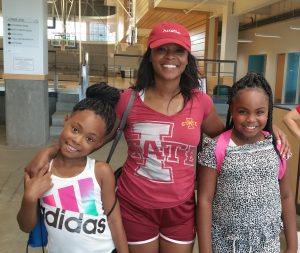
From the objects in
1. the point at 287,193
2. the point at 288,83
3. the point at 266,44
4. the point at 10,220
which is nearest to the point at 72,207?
the point at 287,193

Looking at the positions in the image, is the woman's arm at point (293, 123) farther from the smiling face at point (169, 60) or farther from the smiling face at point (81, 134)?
the smiling face at point (81, 134)

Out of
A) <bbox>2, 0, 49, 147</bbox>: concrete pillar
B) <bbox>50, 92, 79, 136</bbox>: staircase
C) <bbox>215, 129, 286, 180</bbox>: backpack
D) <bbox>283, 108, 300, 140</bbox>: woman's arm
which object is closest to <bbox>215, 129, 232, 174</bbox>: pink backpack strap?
<bbox>215, 129, 286, 180</bbox>: backpack

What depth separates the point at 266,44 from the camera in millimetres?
17203

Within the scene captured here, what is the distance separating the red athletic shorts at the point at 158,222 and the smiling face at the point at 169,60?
53cm

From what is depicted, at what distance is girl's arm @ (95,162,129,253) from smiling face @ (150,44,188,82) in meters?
0.44

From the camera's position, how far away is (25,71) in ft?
17.9

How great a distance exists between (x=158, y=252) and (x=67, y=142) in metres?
0.64

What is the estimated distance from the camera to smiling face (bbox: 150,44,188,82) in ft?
4.65

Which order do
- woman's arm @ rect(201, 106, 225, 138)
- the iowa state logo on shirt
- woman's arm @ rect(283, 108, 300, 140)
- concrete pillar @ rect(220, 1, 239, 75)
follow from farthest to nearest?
concrete pillar @ rect(220, 1, 239, 75) < woman's arm @ rect(283, 108, 300, 140) < woman's arm @ rect(201, 106, 225, 138) < the iowa state logo on shirt

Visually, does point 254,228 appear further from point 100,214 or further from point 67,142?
point 67,142

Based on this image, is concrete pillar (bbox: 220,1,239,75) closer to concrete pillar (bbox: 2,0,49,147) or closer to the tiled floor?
the tiled floor

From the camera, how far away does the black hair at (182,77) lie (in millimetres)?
1515

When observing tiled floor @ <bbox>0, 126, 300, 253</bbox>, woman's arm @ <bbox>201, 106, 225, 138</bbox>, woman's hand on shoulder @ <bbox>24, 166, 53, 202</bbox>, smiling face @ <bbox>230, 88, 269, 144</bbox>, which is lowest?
tiled floor @ <bbox>0, 126, 300, 253</bbox>

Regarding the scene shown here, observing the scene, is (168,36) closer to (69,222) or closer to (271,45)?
(69,222)
